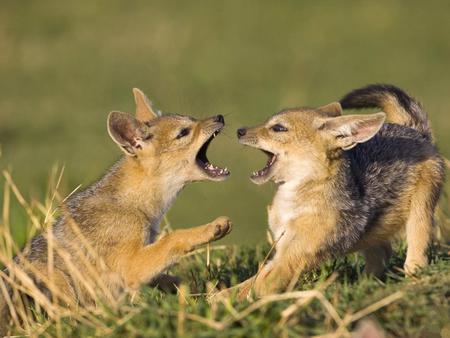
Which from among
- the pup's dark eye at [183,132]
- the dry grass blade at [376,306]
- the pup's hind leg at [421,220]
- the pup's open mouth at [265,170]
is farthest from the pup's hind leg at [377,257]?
the dry grass blade at [376,306]

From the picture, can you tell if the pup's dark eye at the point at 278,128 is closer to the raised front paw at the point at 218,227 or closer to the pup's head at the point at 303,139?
the pup's head at the point at 303,139

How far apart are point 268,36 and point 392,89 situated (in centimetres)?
1506

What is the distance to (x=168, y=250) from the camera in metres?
8.47

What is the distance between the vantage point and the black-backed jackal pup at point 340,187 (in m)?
8.52

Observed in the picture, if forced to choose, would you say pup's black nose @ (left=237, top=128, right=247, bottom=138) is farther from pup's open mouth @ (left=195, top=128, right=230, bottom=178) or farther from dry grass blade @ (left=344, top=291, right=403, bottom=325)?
dry grass blade @ (left=344, top=291, right=403, bottom=325)

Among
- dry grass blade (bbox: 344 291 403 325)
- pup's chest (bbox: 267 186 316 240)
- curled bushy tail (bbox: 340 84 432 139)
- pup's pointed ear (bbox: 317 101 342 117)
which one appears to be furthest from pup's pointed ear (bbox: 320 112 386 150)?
dry grass blade (bbox: 344 291 403 325)

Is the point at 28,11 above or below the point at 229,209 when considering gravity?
above

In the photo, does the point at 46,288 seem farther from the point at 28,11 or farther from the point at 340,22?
the point at 28,11

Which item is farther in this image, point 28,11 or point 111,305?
point 28,11

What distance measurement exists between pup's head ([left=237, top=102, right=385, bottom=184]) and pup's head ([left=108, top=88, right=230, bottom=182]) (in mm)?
A: 319

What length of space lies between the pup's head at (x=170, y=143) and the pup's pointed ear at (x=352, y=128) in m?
0.90

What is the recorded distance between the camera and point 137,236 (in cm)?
877

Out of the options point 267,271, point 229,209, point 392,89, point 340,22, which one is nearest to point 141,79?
point 340,22

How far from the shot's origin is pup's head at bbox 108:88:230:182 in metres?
9.10
